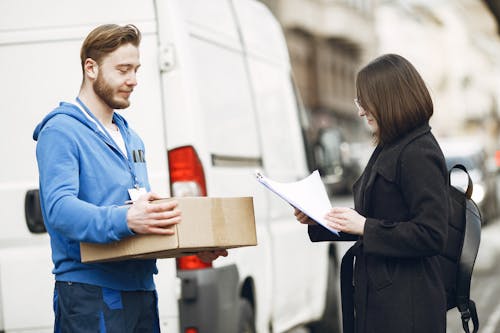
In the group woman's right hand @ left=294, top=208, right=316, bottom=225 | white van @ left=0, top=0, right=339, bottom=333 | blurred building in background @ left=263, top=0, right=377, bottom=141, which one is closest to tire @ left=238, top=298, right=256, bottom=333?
white van @ left=0, top=0, right=339, bottom=333

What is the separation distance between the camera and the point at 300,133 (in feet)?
29.8

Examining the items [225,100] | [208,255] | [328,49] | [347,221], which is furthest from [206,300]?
[328,49]

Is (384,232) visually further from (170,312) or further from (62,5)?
(62,5)

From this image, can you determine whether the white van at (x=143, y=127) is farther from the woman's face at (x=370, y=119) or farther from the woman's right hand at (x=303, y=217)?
the woman's face at (x=370, y=119)

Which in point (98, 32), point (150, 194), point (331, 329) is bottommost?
point (331, 329)

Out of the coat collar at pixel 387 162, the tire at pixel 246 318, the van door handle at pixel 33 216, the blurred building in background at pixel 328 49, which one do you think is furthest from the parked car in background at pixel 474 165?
the blurred building in background at pixel 328 49

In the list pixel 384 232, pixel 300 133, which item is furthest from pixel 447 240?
pixel 300 133

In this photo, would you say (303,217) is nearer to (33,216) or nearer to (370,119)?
(370,119)

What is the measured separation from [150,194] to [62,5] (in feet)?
8.60

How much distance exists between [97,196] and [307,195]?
0.81 m

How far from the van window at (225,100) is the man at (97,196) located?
210cm

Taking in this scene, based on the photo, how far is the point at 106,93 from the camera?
422 centimetres

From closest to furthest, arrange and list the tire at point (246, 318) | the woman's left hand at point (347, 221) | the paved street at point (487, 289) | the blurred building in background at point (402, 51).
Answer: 1. the woman's left hand at point (347, 221)
2. the tire at point (246, 318)
3. the paved street at point (487, 289)
4. the blurred building in background at point (402, 51)

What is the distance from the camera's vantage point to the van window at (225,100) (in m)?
6.48
